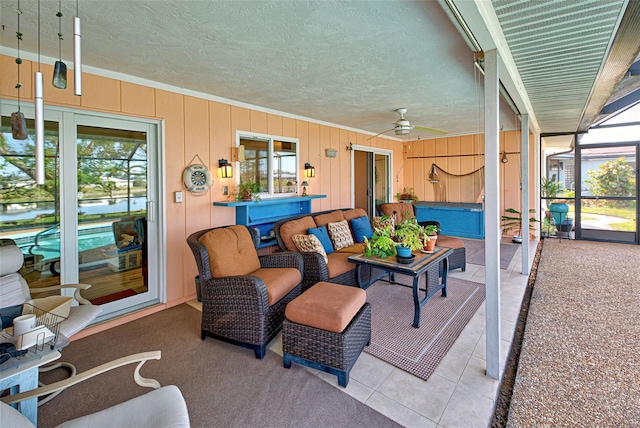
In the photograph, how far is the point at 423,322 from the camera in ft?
9.63

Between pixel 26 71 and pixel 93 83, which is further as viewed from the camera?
pixel 93 83

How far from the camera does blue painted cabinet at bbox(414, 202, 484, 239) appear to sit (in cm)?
669

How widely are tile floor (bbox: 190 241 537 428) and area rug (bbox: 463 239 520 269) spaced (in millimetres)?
2553

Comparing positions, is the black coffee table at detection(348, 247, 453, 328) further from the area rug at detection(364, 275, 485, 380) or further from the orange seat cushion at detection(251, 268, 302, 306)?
the orange seat cushion at detection(251, 268, 302, 306)

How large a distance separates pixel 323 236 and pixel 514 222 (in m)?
5.08

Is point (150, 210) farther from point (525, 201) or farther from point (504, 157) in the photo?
point (504, 157)

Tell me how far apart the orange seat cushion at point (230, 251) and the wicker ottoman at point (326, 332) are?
83 centimetres

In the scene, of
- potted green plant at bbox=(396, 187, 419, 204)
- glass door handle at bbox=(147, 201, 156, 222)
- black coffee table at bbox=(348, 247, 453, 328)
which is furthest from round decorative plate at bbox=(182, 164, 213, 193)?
potted green plant at bbox=(396, 187, 419, 204)

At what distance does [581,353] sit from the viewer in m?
2.42

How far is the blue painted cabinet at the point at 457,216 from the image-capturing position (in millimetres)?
6686

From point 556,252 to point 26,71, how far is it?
7.80 m

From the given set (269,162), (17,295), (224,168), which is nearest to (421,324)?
(224,168)

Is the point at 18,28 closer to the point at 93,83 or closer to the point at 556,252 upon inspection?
the point at 93,83

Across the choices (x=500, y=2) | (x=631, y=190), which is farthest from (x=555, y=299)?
(x=631, y=190)
